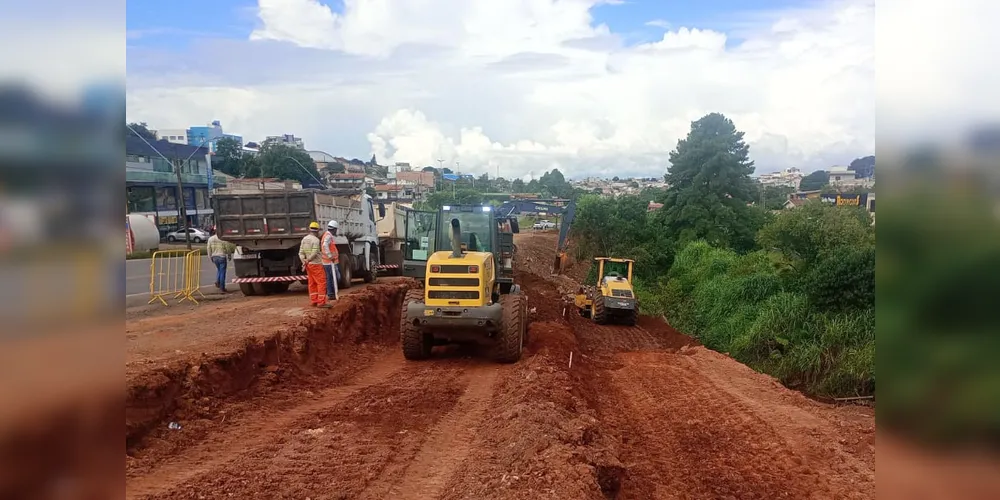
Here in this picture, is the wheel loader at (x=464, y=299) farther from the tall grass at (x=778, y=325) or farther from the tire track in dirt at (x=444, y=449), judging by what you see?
the tall grass at (x=778, y=325)

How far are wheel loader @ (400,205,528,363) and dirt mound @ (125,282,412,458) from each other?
5.29ft

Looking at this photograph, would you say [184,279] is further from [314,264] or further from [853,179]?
[853,179]

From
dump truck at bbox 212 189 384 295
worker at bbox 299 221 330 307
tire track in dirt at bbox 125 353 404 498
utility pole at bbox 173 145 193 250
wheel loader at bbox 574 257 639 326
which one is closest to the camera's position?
tire track in dirt at bbox 125 353 404 498

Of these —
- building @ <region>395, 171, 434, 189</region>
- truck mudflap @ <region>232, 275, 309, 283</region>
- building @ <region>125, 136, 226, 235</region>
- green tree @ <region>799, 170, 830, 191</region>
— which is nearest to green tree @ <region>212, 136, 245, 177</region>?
building @ <region>125, 136, 226, 235</region>

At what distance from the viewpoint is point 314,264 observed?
1260 cm

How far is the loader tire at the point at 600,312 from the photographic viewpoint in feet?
60.0

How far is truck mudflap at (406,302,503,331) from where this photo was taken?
9883mm

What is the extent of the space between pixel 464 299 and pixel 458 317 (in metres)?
0.32

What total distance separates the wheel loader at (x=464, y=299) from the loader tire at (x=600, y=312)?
291 inches

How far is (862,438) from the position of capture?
7.34m

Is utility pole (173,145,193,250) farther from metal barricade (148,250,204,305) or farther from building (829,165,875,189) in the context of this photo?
building (829,165,875,189)
